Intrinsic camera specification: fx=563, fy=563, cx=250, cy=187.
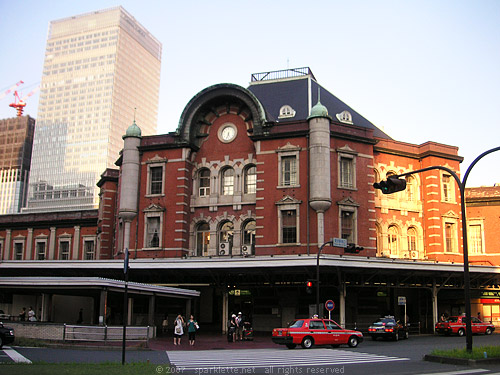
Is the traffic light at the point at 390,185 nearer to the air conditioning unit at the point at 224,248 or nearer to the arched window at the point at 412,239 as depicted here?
the air conditioning unit at the point at 224,248

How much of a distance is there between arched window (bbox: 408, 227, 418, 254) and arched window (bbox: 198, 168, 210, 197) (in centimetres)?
1581

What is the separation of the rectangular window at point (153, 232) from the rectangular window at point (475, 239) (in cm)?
2583

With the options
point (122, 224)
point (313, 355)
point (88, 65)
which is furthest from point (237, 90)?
point (88, 65)

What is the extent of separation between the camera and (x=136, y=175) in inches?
1702

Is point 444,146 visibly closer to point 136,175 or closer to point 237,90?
point 237,90

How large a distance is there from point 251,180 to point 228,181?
6.00ft

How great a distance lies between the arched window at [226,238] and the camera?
40.8m

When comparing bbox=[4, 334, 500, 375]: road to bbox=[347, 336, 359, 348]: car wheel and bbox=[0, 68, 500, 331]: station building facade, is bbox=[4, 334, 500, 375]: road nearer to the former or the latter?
bbox=[347, 336, 359, 348]: car wheel

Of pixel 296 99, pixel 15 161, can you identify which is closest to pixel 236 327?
pixel 296 99

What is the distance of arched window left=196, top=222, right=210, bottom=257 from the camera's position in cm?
4191

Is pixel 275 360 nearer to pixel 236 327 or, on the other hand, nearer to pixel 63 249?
pixel 236 327

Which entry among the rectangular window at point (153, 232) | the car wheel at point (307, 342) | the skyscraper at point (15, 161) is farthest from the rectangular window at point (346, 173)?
the skyscraper at point (15, 161)

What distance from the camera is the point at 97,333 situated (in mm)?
24922

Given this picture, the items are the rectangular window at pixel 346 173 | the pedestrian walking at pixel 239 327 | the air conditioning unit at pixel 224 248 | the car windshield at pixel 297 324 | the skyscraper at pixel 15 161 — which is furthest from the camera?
the skyscraper at pixel 15 161
